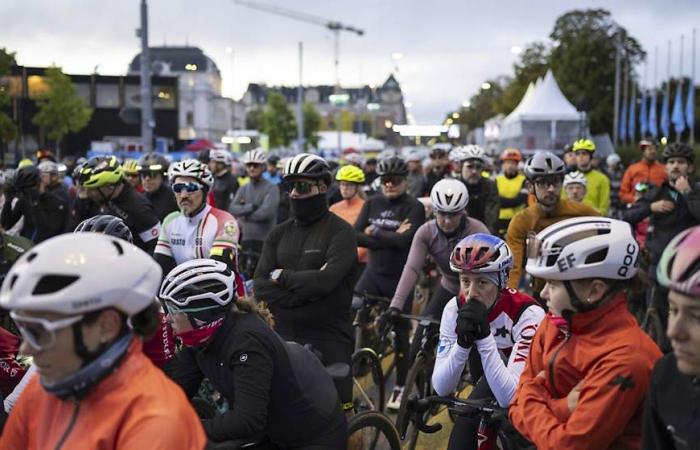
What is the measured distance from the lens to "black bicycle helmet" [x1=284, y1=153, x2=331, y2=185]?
624 centimetres

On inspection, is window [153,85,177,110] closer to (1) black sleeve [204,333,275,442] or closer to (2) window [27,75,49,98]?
(2) window [27,75,49,98]

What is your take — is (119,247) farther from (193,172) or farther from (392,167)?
(392,167)

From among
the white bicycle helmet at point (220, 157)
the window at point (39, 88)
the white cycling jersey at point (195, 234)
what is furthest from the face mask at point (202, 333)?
the window at point (39, 88)

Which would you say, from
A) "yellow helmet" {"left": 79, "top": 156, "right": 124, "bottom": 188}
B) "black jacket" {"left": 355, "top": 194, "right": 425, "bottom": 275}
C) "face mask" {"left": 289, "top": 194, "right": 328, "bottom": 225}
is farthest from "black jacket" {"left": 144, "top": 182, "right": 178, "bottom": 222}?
"face mask" {"left": 289, "top": 194, "right": 328, "bottom": 225}

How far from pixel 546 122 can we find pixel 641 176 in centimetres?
3601

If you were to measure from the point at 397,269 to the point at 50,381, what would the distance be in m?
6.44

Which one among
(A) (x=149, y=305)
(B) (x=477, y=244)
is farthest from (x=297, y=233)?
(A) (x=149, y=305)

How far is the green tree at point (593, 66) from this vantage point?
6925cm

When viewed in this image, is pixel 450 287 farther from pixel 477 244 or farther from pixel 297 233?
pixel 477 244

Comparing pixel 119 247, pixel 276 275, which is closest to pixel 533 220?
pixel 276 275

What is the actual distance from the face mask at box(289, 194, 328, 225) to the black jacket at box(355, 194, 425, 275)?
2384 mm

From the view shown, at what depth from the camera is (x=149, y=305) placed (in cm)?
265

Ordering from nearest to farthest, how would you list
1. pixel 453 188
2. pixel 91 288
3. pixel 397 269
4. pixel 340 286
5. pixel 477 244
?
pixel 91 288 < pixel 477 244 < pixel 340 286 < pixel 453 188 < pixel 397 269

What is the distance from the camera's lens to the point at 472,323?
436 centimetres
